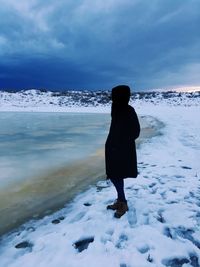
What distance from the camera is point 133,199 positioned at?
5.37 metres

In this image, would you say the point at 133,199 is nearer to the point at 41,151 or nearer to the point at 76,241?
the point at 76,241

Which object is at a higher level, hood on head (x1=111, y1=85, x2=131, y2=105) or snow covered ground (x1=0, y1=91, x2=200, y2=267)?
hood on head (x1=111, y1=85, x2=131, y2=105)

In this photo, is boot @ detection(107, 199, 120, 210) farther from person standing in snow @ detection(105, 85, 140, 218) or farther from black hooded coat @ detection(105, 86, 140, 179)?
black hooded coat @ detection(105, 86, 140, 179)

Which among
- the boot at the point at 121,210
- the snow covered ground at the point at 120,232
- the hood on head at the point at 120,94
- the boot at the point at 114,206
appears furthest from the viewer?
the boot at the point at 114,206

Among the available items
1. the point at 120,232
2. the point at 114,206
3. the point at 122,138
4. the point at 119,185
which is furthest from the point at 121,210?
the point at 122,138

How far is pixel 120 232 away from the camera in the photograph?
4168 millimetres

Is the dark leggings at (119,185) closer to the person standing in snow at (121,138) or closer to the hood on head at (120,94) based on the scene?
the person standing in snow at (121,138)

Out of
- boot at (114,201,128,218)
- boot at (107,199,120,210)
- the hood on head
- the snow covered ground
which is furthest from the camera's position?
boot at (107,199,120,210)

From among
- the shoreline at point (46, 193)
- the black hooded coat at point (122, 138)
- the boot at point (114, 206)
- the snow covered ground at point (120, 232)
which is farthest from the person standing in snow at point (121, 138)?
the shoreline at point (46, 193)

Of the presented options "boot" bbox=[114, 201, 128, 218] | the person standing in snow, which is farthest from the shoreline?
the person standing in snow

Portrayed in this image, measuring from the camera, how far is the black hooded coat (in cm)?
437

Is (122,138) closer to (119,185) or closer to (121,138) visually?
(121,138)

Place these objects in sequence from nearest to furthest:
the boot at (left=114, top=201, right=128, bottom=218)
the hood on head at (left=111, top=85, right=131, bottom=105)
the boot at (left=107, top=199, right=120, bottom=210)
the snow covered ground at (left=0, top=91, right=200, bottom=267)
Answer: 1. the snow covered ground at (left=0, top=91, right=200, bottom=267)
2. the hood on head at (left=111, top=85, right=131, bottom=105)
3. the boot at (left=114, top=201, right=128, bottom=218)
4. the boot at (left=107, top=199, right=120, bottom=210)

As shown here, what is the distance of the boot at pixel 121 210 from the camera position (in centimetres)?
465
